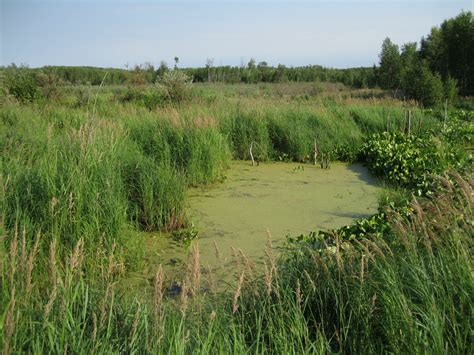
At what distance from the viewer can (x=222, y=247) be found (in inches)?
195

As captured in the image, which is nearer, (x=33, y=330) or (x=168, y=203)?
(x=33, y=330)

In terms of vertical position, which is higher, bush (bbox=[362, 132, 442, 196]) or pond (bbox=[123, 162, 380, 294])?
bush (bbox=[362, 132, 442, 196])

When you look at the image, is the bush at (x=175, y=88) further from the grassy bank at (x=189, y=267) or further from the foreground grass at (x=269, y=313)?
the foreground grass at (x=269, y=313)

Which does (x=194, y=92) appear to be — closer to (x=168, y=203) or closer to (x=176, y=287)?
(x=168, y=203)

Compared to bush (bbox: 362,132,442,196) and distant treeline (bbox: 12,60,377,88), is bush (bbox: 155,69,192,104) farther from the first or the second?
distant treeline (bbox: 12,60,377,88)

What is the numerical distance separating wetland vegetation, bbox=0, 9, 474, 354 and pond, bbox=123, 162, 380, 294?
4cm

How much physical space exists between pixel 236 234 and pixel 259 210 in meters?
1.03

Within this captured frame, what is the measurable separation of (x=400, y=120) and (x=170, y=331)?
11880 millimetres

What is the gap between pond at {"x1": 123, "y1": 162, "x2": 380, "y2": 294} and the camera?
465 cm

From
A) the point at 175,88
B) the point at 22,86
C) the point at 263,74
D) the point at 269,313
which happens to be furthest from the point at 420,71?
the point at 263,74

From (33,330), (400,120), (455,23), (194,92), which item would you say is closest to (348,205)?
(33,330)

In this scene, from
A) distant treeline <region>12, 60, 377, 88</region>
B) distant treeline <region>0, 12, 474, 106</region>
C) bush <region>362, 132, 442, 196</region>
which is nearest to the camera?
bush <region>362, 132, 442, 196</region>

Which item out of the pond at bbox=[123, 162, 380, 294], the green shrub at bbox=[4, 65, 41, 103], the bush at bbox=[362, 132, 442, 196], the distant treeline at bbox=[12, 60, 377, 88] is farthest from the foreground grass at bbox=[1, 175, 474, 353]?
the distant treeline at bbox=[12, 60, 377, 88]

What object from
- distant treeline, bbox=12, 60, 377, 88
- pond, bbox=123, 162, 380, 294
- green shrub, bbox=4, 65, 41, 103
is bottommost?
pond, bbox=123, 162, 380, 294
